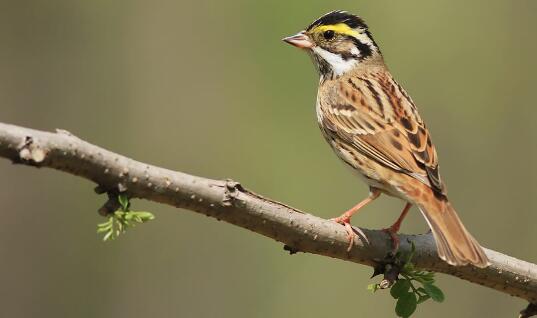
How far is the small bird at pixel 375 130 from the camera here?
5629 mm

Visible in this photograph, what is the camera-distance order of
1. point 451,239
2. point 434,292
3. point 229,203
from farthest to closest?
point 451,239
point 434,292
point 229,203

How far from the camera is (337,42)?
7.46m

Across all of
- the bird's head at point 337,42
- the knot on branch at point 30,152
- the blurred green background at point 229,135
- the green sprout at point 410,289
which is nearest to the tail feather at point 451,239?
the green sprout at point 410,289

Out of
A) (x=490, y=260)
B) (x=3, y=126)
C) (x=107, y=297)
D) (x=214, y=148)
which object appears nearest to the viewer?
(x=3, y=126)

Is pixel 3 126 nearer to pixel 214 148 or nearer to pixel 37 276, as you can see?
pixel 37 276

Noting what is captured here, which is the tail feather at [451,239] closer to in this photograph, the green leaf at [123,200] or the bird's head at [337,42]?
the green leaf at [123,200]

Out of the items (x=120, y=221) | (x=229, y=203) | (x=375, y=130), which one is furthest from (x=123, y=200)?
(x=375, y=130)

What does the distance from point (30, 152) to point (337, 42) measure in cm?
390

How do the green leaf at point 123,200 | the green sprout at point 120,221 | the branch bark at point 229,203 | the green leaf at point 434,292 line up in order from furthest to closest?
1. the green leaf at point 434,292
2. the green sprout at point 120,221
3. the green leaf at point 123,200
4. the branch bark at point 229,203

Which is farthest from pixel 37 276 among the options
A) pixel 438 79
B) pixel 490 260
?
pixel 490 260

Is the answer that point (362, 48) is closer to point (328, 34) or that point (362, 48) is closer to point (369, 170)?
point (328, 34)

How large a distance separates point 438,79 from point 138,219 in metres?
8.37

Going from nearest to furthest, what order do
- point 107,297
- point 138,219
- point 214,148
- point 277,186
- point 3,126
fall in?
point 3,126 < point 138,219 < point 107,297 < point 277,186 < point 214,148

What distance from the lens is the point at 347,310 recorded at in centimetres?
1122
